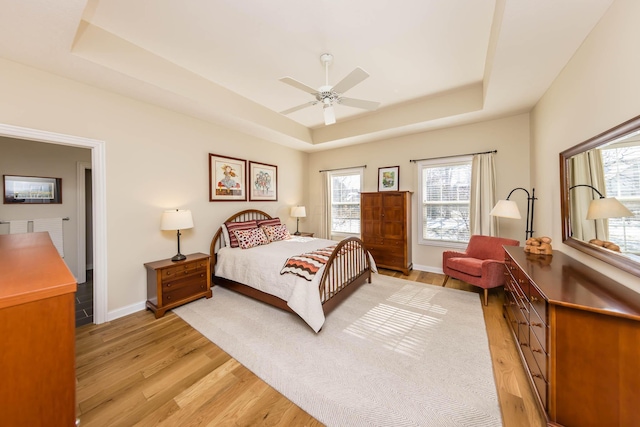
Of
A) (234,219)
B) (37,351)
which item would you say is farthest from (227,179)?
(37,351)

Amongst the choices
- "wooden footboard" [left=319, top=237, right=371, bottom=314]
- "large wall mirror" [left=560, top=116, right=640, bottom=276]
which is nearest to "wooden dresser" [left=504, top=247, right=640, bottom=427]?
"large wall mirror" [left=560, top=116, right=640, bottom=276]

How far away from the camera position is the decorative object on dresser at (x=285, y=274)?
8.66 feet

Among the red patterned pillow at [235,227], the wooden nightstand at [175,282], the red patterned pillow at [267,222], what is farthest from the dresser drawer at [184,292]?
→ the red patterned pillow at [267,222]

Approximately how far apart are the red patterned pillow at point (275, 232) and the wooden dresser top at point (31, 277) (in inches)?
118

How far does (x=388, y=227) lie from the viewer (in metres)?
4.62

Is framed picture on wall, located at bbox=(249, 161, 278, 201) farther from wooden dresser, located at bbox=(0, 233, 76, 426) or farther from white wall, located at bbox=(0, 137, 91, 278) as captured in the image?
wooden dresser, located at bbox=(0, 233, 76, 426)

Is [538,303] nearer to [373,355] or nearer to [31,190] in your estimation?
[373,355]

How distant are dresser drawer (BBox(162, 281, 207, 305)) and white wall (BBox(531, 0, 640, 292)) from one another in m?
4.13

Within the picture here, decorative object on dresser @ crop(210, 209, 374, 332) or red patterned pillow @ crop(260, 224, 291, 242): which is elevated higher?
red patterned pillow @ crop(260, 224, 291, 242)

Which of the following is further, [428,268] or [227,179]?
[428,268]

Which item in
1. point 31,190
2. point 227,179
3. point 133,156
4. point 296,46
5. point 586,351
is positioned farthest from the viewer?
point 227,179

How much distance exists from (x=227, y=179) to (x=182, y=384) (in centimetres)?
313

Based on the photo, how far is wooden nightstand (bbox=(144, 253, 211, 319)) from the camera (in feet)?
9.78

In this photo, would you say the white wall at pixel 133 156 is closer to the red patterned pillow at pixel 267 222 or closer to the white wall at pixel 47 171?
the red patterned pillow at pixel 267 222
